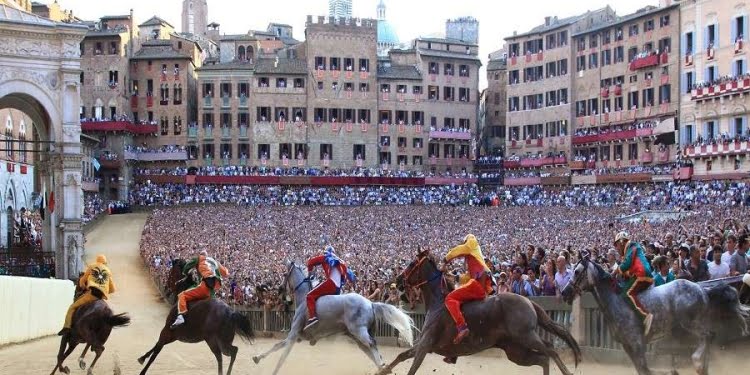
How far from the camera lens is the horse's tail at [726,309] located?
15728mm

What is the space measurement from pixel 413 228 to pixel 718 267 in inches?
1736

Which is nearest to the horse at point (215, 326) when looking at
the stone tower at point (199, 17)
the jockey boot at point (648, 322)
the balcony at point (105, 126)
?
the jockey boot at point (648, 322)

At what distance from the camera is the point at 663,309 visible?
16.0 metres

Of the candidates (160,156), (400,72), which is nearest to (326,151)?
(400,72)

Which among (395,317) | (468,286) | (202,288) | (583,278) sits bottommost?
(395,317)

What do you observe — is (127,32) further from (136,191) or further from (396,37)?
(396,37)

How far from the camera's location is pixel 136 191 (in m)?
81.2

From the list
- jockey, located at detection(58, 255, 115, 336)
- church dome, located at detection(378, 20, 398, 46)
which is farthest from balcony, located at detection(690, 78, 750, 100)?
church dome, located at detection(378, 20, 398, 46)

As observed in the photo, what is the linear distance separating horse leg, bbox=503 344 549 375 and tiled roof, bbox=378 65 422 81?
7547cm

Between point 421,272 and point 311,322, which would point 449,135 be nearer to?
point 311,322

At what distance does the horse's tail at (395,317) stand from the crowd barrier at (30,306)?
13.5 meters

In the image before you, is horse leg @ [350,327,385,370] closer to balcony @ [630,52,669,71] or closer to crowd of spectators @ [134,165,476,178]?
balcony @ [630,52,669,71]

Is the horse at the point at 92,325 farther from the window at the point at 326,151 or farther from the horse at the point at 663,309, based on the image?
the window at the point at 326,151

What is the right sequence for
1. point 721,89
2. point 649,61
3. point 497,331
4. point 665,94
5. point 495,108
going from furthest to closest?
1. point 495,108
2. point 649,61
3. point 665,94
4. point 721,89
5. point 497,331
